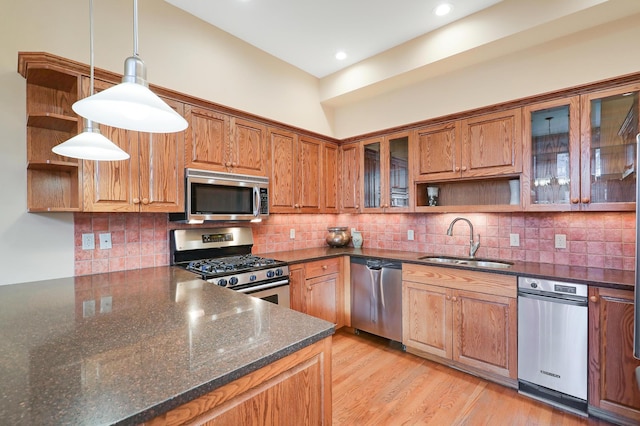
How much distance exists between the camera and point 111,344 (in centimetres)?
96

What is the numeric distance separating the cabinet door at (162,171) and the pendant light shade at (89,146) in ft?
2.18

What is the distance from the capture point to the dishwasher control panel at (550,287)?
1952 millimetres

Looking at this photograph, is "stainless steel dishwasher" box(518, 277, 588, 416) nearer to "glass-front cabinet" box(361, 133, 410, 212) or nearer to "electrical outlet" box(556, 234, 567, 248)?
"electrical outlet" box(556, 234, 567, 248)

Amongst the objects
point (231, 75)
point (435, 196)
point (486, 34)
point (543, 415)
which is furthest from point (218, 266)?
point (486, 34)

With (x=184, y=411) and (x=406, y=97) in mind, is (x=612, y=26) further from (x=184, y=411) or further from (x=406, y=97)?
(x=184, y=411)

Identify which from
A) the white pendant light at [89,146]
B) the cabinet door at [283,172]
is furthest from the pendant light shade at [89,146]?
the cabinet door at [283,172]

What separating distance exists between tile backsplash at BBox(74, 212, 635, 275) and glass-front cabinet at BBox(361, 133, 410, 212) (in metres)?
0.34

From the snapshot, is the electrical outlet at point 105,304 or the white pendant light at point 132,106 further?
the electrical outlet at point 105,304

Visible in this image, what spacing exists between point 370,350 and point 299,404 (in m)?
2.06

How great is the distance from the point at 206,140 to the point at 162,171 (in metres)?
0.46

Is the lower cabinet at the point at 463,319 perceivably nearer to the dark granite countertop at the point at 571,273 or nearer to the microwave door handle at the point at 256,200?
the dark granite countertop at the point at 571,273

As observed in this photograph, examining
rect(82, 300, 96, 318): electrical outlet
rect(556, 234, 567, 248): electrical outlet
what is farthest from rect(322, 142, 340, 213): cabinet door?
rect(82, 300, 96, 318): electrical outlet

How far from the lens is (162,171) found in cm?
224

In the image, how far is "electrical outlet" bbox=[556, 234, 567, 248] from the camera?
8.04ft
